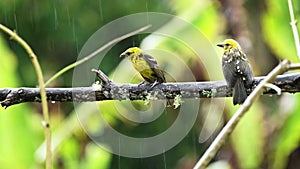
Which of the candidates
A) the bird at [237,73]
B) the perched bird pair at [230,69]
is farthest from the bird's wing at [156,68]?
the bird at [237,73]

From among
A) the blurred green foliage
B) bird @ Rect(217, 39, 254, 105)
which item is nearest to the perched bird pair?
bird @ Rect(217, 39, 254, 105)

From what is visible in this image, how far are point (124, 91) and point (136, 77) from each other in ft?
2.76

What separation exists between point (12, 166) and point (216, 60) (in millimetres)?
750

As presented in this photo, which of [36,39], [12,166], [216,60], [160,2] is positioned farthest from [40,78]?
[36,39]

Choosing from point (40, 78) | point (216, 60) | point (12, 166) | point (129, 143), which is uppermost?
point (40, 78)

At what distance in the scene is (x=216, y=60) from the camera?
1.81 meters

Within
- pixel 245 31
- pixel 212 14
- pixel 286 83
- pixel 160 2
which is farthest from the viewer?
pixel 160 2

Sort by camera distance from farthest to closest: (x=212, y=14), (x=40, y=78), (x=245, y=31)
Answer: (x=245, y=31), (x=212, y=14), (x=40, y=78)

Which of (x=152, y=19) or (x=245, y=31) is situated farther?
(x=152, y=19)

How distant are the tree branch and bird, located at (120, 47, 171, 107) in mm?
27

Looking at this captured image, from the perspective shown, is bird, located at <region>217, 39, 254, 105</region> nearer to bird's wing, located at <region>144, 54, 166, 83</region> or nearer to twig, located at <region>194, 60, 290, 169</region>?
bird's wing, located at <region>144, 54, 166, 83</region>

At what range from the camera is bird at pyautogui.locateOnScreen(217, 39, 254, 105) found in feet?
2.87

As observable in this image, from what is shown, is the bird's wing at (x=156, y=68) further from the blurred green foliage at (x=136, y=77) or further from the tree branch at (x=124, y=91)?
the blurred green foliage at (x=136, y=77)

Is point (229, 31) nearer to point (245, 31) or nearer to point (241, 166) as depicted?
point (245, 31)
